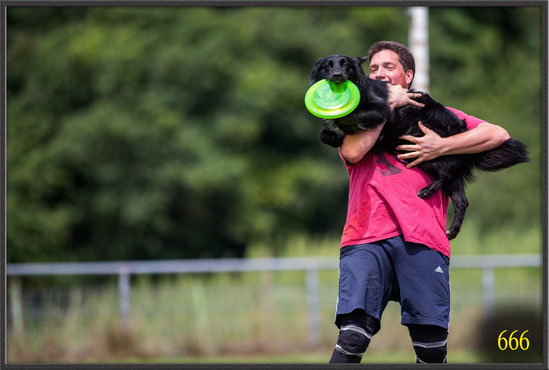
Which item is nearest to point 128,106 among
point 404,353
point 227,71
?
point 227,71

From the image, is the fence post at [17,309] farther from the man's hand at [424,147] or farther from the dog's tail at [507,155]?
the dog's tail at [507,155]

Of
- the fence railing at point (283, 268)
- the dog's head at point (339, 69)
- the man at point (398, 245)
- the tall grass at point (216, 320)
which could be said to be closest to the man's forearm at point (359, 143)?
the man at point (398, 245)

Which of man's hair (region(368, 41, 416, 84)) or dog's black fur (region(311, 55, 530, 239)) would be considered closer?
dog's black fur (region(311, 55, 530, 239))

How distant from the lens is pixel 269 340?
1016 centimetres

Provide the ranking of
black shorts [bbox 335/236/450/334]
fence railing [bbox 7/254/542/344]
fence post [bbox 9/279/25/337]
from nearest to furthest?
black shorts [bbox 335/236/450/334]
fence post [bbox 9/279/25/337]
fence railing [bbox 7/254/542/344]

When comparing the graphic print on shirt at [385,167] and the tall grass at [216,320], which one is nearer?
the graphic print on shirt at [385,167]

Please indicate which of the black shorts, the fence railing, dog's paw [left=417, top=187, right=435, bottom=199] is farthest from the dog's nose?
the fence railing

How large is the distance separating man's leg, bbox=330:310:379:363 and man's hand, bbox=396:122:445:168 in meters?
0.80

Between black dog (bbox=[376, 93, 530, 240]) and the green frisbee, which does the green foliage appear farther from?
the green frisbee

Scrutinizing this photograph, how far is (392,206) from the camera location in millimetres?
3676

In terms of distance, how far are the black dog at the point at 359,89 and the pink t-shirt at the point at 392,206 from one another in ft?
0.88

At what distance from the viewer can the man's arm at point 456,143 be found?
3680 mm

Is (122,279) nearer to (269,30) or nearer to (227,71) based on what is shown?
(227,71)

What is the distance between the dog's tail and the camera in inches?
148
